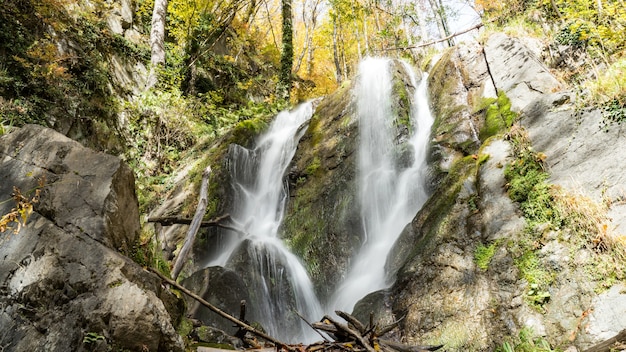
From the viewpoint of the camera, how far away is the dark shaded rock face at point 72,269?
256 cm

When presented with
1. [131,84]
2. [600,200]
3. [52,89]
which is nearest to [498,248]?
[600,200]

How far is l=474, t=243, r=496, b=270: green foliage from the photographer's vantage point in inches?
210

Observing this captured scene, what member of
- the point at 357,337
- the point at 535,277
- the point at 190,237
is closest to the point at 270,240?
the point at 190,237

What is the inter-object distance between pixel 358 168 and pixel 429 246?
4.24 metres

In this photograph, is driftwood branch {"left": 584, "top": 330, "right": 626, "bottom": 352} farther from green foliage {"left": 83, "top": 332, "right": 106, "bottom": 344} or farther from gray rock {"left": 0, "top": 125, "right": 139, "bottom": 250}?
gray rock {"left": 0, "top": 125, "right": 139, "bottom": 250}

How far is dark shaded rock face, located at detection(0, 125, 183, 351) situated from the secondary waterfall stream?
4263mm

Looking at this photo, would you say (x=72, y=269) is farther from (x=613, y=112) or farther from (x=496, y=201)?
(x=613, y=112)

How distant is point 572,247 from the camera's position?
4.66 metres

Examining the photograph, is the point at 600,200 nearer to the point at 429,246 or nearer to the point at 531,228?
the point at 531,228

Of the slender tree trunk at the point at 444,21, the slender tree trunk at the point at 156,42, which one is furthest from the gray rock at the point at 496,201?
the slender tree trunk at the point at 444,21

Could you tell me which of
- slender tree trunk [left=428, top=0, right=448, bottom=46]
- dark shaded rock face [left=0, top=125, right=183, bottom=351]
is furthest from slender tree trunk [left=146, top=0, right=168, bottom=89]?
slender tree trunk [left=428, top=0, right=448, bottom=46]

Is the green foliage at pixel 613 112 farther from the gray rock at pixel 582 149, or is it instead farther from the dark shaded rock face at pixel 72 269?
the dark shaded rock face at pixel 72 269

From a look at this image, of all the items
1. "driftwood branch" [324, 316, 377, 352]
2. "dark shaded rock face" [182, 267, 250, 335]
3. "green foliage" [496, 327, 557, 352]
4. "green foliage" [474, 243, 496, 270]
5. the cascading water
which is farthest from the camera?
the cascading water

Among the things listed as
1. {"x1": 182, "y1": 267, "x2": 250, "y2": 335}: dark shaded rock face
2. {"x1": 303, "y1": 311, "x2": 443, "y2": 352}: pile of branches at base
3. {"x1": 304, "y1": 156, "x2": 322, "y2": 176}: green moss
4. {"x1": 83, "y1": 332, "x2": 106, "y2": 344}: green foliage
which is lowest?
{"x1": 303, "y1": 311, "x2": 443, "y2": 352}: pile of branches at base
